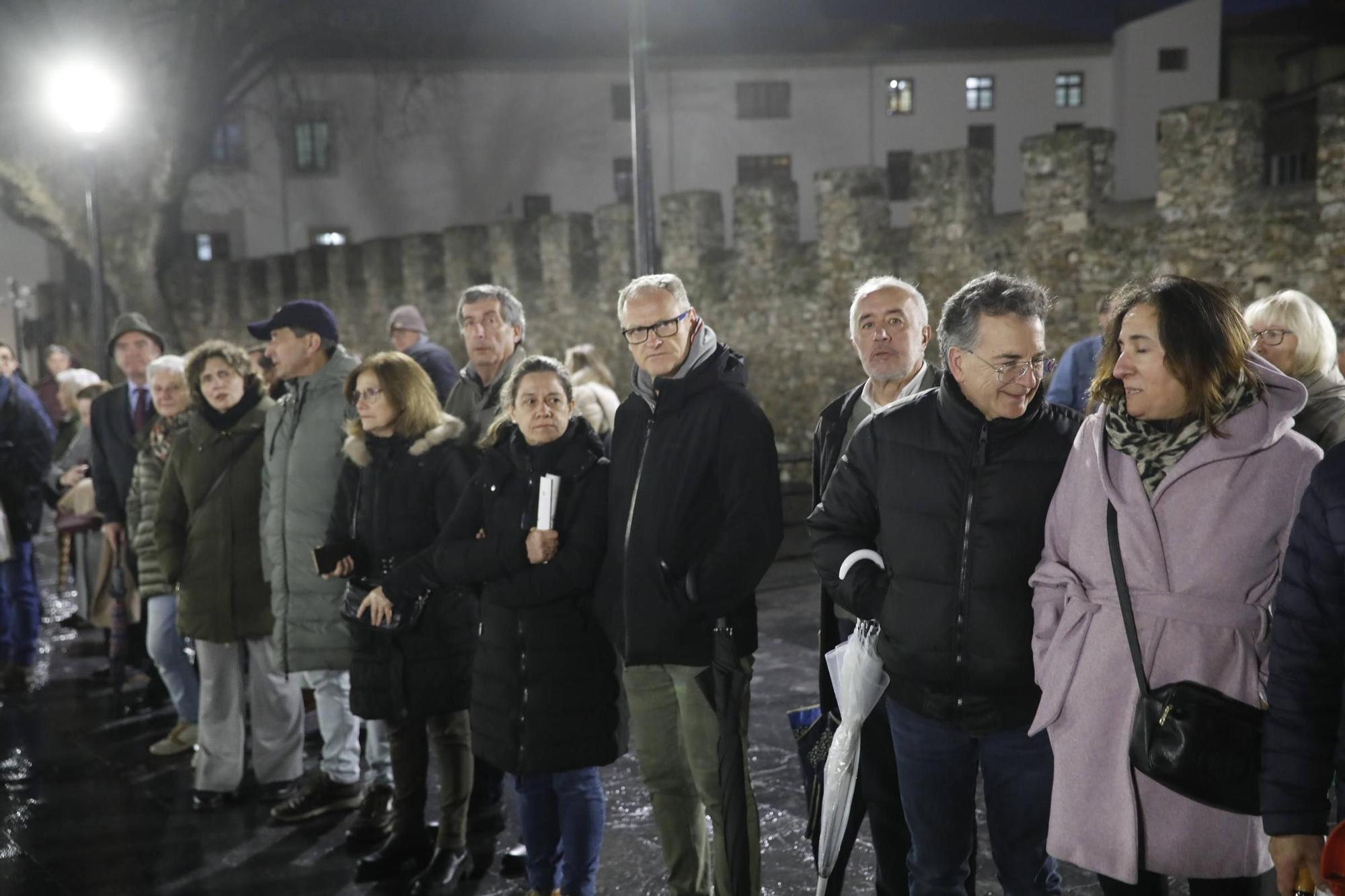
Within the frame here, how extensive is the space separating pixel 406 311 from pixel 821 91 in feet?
97.3

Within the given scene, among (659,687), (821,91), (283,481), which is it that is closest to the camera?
(659,687)

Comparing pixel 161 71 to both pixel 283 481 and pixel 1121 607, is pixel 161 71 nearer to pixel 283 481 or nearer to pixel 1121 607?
pixel 283 481

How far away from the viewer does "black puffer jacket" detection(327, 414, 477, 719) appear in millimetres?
4285

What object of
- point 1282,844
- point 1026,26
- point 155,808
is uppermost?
point 1026,26

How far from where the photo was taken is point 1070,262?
1207 cm

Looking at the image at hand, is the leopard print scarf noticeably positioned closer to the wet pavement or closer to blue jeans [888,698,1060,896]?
blue jeans [888,698,1060,896]

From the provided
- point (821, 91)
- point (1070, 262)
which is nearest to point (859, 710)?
point (1070, 262)

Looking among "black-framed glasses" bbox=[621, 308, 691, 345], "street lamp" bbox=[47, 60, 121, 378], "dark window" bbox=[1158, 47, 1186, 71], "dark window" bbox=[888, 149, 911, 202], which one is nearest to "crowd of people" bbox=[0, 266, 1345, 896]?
"black-framed glasses" bbox=[621, 308, 691, 345]

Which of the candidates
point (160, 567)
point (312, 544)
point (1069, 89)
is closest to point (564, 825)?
point (312, 544)

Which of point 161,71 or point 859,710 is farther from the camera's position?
point 161,71

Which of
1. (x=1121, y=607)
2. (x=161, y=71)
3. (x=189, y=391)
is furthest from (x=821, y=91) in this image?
(x=1121, y=607)

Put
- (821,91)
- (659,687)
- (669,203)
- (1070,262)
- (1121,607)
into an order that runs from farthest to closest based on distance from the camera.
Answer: (821,91)
(669,203)
(1070,262)
(659,687)
(1121,607)

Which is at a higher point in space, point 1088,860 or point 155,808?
point 1088,860

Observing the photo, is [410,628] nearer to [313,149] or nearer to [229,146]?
[313,149]
